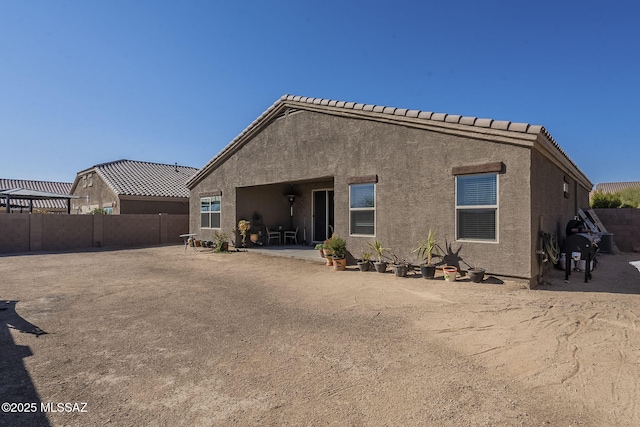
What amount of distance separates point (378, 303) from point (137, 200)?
18.4 metres

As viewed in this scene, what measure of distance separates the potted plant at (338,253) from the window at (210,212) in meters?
7.45

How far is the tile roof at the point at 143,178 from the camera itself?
20.0m

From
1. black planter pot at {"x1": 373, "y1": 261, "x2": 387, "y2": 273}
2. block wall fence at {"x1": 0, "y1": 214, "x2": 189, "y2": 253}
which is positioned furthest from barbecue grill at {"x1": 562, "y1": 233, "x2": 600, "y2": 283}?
block wall fence at {"x1": 0, "y1": 214, "x2": 189, "y2": 253}

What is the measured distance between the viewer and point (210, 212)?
15102mm

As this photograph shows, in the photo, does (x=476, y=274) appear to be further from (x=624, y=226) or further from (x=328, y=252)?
(x=624, y=226)

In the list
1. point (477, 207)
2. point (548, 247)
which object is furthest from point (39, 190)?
point (548, 247)

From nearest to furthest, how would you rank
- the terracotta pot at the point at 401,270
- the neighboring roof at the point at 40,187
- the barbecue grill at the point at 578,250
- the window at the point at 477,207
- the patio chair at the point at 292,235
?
the window at the point at 477,207, the barbecue grill at the point at 578,250, the terracotta pot at the point at 401,270, the patio chair at the point at 292,235, the neighboring roof at the point at 40,187

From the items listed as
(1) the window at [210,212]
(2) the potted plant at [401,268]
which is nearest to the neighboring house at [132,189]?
(1) the window at [210,212]

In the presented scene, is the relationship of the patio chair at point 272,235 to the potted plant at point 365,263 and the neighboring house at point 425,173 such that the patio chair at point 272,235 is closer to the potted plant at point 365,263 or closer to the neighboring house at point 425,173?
the neighboring house at point 425,173

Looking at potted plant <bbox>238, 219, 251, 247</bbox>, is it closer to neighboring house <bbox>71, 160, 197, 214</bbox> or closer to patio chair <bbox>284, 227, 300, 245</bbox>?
patio chair <bbox>284, 227, 300, 245</bbox>

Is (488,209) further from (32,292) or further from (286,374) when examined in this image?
(32,292)

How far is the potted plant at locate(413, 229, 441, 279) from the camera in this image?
7.29m

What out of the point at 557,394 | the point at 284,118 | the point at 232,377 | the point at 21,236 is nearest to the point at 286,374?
the point at 232,377

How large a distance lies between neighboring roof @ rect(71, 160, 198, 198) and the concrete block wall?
2216 centimetres
